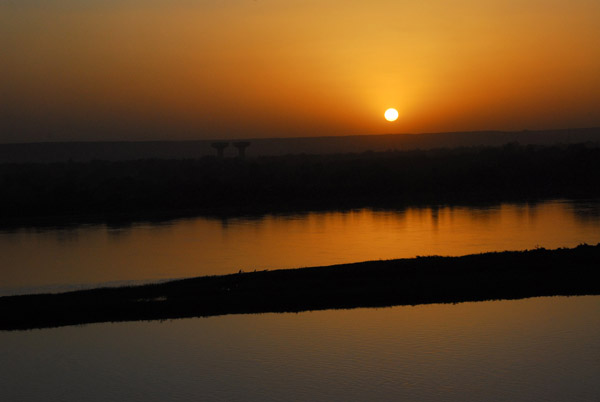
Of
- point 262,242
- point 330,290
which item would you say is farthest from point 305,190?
point 330,290

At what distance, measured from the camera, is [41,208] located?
35.4 metres

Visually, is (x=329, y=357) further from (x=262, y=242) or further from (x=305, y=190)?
(x=305, y=190)

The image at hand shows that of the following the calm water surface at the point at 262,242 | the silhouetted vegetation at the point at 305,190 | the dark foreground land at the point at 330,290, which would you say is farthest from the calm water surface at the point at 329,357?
the silhouetted vegetation at the point at 305,190

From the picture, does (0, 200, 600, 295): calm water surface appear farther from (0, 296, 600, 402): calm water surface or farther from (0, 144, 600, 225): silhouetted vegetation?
(0, 144, 600, 225): silhouetted vegetation

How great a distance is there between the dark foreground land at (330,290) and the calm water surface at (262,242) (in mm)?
2374

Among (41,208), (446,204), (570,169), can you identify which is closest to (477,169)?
(570,169)

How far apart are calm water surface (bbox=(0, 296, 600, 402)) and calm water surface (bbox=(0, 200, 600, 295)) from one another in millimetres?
5010

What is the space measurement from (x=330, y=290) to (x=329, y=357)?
3791mm

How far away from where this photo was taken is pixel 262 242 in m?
23.0

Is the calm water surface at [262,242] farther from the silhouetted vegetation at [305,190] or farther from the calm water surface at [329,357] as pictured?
the silhouetted vegetation at [305,190]

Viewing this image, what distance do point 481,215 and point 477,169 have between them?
59.1 feet

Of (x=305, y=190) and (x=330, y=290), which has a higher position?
(x=305, y=190)

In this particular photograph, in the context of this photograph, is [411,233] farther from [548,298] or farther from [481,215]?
[548,298]

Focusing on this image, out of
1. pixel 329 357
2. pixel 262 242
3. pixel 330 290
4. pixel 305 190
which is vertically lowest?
pixel 329 357
